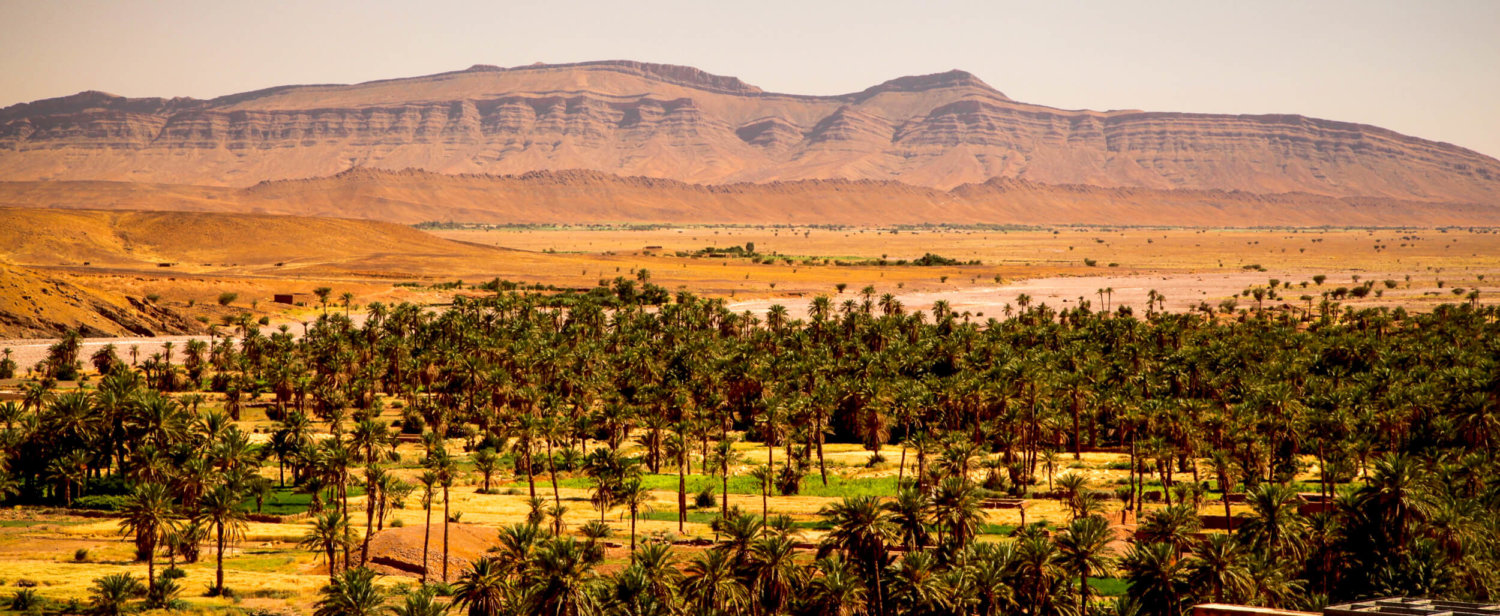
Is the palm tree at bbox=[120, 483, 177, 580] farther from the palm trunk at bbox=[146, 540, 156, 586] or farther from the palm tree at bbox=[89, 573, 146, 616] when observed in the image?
the palm tree at bbox=[89, 573, 146, 616]

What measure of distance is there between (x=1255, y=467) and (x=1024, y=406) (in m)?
15.1

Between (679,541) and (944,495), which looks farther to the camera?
(679,541)

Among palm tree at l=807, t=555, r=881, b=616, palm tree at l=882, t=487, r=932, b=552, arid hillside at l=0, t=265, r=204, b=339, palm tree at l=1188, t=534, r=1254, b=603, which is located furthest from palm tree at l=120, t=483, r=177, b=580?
arid hillside at l=0, t=265, r=204, b=339

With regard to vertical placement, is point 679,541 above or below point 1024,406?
below

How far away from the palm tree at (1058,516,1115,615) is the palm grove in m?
0.16

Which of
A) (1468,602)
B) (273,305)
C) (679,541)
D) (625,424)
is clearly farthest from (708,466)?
(273,305)

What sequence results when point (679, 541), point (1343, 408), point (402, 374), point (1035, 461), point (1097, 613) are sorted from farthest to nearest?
point (402, 374) → point (1035, 461) → point (1343, 408) → point (679, 541) → point (1097, 613)

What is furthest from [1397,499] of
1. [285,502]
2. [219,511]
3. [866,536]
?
[285,502]

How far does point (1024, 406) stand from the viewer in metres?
77.3

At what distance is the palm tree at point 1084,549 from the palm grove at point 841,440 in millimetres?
163

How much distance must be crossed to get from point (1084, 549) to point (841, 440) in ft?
175

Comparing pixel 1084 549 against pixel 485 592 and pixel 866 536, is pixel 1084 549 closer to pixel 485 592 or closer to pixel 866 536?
pixel 866 536

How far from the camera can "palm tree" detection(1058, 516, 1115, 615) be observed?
40.8 metres

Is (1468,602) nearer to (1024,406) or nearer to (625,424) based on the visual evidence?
(1024,406)
